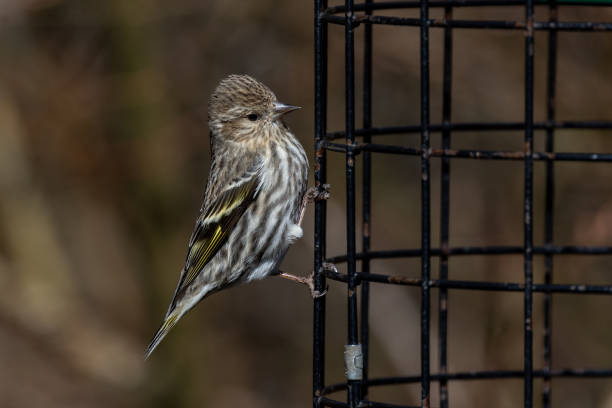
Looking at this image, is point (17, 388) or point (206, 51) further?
point (17, 388)

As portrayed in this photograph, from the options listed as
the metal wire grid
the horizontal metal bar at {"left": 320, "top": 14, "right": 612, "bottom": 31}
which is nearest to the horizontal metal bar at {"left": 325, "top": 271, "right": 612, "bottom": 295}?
the metal wire grid

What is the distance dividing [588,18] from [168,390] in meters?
7.69

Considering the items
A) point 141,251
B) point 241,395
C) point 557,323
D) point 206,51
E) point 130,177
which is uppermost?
point 206,51

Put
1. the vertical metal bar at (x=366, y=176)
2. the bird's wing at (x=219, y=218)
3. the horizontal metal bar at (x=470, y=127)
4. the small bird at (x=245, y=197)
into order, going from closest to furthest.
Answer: the vertical metal bar at (x=366, y=176) → the horizontal metal bar at (x=470, y=127) → the small bird at (x=245, y=197) → the bird's wing at (x=219, y=218)

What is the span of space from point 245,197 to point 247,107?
794 millimetres

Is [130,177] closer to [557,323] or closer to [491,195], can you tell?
[491,195]

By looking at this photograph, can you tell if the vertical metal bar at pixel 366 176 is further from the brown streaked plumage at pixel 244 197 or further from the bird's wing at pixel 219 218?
the bird's wing at pixel 219 218

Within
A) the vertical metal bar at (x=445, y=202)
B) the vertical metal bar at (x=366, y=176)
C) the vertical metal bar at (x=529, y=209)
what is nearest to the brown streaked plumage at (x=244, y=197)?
the vertical metal bar at (x=366, y=176)

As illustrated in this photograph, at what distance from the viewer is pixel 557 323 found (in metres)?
12.6

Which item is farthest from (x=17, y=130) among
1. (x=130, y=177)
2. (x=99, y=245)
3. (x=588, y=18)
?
(x=588, y=18)

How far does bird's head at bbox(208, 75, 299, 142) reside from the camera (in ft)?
28.0

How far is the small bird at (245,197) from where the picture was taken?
8312 mm

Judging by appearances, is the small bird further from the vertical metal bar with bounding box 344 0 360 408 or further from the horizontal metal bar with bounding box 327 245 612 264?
the vertical metal bar with bounding box 344 0 360 408

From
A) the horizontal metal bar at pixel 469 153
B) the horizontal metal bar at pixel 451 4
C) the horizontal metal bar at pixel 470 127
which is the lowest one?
the horizontal metal bar at pixel 469 153
